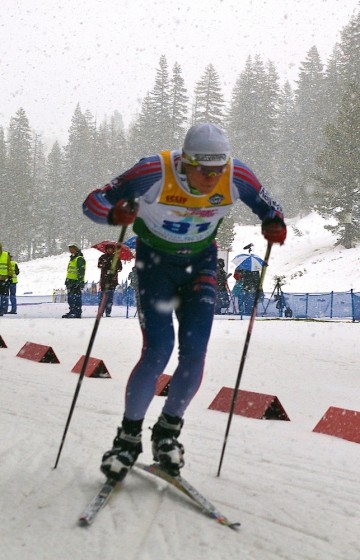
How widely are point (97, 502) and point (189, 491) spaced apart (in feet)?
1.44

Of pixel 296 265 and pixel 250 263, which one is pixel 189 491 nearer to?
pixel 250 263

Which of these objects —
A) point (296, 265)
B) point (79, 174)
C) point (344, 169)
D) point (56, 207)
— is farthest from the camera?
point (79, 174)

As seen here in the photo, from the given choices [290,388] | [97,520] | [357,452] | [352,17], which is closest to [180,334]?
[97,520]

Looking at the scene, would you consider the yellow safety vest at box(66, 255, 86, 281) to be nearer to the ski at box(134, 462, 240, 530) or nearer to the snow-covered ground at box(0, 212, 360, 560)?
the snow-covered ground at box(0, 212, 360, 560)

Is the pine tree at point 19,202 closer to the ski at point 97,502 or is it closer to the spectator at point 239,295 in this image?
the spectator at point 239,295

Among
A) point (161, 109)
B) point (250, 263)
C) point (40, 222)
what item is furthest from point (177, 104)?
point (250, 263)

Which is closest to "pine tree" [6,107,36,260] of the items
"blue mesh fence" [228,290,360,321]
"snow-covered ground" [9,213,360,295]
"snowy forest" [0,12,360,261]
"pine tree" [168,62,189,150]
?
"snowy forest" [0,12,360,261]

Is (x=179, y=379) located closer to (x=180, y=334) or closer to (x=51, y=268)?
(x=180, y=334)

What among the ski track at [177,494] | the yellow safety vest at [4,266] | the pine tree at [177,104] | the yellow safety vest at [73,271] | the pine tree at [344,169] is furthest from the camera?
the pine tree at [177,104]

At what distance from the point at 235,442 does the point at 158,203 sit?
189cm

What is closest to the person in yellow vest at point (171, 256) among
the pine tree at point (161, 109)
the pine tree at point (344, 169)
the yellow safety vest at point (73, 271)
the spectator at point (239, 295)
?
the yellow safety vest at point (73, 271)

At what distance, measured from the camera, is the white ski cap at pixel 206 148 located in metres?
2.90

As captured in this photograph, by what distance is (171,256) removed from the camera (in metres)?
3.17

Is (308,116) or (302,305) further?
(308,116)
